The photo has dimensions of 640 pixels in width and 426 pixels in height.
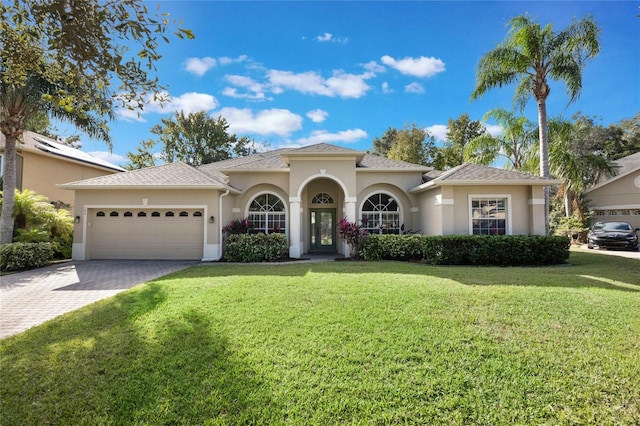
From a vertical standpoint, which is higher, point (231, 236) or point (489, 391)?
point (231, 236)

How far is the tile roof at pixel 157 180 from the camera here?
12680mm

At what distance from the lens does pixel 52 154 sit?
1762 centimetres

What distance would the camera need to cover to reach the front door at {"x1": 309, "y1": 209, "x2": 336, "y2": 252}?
16438mm

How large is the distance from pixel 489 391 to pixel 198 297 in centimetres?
561

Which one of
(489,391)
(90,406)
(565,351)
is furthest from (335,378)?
(565,351)

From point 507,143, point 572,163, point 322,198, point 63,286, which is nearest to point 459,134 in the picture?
point 507,143

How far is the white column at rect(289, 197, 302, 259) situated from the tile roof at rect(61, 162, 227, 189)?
322 centimetres

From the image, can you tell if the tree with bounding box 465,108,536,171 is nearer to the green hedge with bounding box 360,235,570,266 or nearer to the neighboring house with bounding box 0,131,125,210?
the green hedge with bounding box 360,235,570,266

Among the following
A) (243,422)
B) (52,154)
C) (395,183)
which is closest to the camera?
(243,422)

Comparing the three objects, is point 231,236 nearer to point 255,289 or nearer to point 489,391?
point 255,289

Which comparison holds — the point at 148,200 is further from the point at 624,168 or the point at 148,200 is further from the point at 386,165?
the point at 624,168

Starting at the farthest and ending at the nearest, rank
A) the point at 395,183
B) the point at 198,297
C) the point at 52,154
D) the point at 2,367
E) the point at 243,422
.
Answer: the point at 52,154
the point at 395,183
the point at 198,297
the point at 2,367
the point at 243,422

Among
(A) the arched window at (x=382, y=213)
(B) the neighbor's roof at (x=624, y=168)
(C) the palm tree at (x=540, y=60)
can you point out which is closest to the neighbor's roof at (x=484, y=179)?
(C) the palm tree at (x=540, y=60)

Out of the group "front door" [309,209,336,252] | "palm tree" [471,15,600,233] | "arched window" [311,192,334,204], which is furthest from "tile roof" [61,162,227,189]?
"palm tree" [471,15,600,233]
